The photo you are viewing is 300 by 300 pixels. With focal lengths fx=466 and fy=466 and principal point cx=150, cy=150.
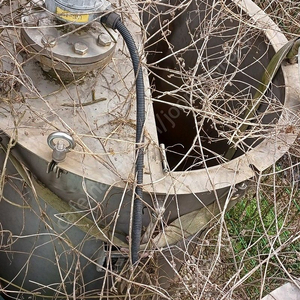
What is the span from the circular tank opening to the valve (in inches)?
12.2

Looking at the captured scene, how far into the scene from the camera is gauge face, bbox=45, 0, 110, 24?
93cm

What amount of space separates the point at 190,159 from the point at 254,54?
40 centimetres

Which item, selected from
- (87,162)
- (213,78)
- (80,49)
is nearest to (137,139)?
(87,162)

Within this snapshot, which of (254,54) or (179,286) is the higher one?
(254,54)

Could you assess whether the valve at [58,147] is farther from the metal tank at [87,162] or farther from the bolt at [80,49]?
the bolt at [80,49]

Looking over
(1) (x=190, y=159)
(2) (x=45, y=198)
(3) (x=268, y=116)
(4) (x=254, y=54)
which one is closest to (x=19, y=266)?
(2) (x=45, y=198)

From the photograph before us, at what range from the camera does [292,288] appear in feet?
2.80

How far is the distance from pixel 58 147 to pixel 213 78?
0.72 meters

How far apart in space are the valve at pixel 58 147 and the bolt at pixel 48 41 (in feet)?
0.66

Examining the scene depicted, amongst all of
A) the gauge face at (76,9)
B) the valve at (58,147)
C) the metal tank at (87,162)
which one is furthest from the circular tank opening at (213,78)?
the valve at (58,147)

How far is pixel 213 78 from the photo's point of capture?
1.46m

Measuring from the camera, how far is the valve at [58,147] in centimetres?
87

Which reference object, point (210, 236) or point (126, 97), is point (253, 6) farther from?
point (210, 236)

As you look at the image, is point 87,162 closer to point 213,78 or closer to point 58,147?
point 58,147
